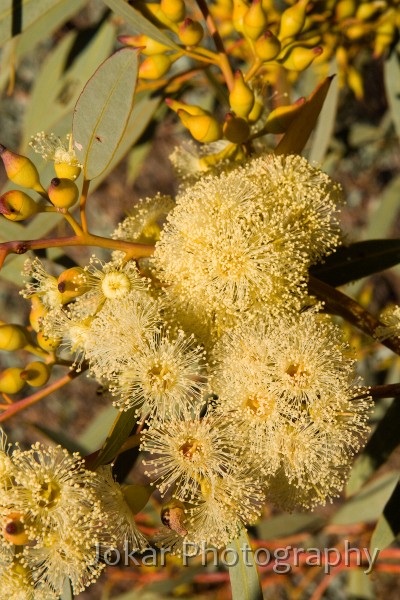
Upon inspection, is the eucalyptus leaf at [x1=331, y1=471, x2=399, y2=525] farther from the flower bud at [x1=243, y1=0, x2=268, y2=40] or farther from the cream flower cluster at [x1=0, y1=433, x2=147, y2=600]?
the flower bud at [x1=243, y1=0, x2=268, y2=40]

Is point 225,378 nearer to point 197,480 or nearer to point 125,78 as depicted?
point 197,480

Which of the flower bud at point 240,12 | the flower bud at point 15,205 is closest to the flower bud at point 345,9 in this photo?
the flower bud at point 240,12

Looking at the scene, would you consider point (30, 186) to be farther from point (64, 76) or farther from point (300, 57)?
point (64, 76)

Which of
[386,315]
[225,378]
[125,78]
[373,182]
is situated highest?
[125,78]

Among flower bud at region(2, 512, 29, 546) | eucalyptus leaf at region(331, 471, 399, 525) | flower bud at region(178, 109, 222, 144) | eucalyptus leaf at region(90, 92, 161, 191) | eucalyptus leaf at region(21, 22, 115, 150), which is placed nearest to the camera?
flower bud at region(2, 512, 29, 546)

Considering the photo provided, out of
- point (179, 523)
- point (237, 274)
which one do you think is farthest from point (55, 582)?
point (237, 274)

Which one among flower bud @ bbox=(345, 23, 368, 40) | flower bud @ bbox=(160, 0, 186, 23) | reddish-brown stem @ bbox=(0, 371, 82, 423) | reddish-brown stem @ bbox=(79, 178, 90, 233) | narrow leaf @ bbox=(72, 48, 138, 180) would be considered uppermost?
flower bud @ bbox=(345, 23, 368, 40)

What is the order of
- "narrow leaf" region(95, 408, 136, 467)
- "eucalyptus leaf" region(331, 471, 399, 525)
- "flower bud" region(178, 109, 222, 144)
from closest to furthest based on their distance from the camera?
"narrow leaf" region(95, 408, 136, 467), "flower bud" region(178, 109, 222, 144), "eucalyptus leaf" region(331, 471, 399, 525)

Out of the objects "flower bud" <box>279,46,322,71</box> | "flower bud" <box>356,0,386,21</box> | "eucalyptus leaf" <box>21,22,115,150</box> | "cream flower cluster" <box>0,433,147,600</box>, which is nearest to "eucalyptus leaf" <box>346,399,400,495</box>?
"cream flower cluster" <box>0,433,147,600</box>
